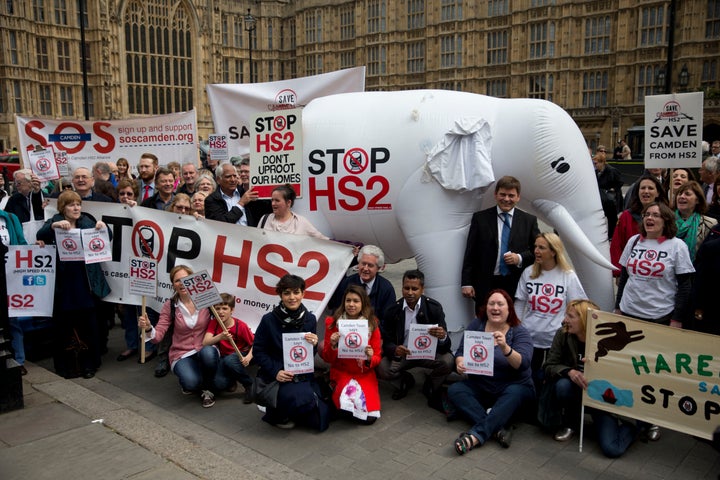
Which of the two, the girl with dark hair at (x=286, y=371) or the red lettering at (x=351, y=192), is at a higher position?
the red lettering at (x=351, y=192)

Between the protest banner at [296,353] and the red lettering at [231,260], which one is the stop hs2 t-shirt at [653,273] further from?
the red lettering at [231,260]

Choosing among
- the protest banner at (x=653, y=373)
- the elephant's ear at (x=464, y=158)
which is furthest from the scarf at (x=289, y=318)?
the protest banner at (x=653, y=373)

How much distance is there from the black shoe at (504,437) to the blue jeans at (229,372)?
6.87ft

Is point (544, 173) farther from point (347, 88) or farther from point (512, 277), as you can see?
point (347, 88)

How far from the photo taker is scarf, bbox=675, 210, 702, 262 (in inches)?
204

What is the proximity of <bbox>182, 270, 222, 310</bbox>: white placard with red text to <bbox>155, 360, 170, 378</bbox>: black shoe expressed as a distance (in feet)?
3.71

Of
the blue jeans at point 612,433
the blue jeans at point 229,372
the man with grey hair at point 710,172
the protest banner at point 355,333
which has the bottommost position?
the blue jeans at point 612,433

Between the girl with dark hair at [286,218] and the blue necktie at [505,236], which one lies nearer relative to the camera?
the blue necktie at [505,236]

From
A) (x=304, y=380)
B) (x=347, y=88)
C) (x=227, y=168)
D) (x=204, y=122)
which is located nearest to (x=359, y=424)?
(x=304, y=380)

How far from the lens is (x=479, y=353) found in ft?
14.4

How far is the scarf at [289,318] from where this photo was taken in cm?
463

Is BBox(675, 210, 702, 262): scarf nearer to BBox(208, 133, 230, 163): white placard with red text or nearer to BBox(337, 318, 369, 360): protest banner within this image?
BBox(337, 318, 369, 360): protest banner

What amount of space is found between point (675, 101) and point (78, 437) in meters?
6.79

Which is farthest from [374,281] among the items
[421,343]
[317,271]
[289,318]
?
[289,318]
